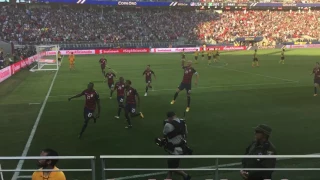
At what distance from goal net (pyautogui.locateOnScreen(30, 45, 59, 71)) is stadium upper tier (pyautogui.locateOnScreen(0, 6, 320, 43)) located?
19.7 meters

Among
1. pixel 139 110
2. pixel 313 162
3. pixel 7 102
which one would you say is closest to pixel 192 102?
pixel 139 110

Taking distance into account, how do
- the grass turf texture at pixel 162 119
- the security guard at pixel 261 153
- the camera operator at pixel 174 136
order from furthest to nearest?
1. the grass turf texture at pixel 162 119
2. the camera operator at pixel 174 136
3. the security guard at pixel 261 153

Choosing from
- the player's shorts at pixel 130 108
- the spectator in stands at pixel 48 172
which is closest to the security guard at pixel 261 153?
the spectator in stands at pixel 48 172

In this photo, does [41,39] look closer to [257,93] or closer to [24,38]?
[24,38]

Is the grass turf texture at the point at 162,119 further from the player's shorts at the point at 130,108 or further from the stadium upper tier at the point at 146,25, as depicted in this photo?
the stadium upper tier at the point at 146,25

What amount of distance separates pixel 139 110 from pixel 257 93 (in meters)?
8.63

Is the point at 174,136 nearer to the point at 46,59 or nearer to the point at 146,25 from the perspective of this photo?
the point at 46,59

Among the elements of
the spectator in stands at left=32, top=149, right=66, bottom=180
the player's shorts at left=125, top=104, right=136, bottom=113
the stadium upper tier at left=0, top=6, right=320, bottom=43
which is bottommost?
the player's shorts at left=125, top=104, right=136, bottom=113

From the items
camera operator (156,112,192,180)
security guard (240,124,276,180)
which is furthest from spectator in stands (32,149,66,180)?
camera operator (156,112,192,180)

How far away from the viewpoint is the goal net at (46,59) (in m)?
38.4

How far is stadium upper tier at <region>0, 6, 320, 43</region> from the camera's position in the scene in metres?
66.0

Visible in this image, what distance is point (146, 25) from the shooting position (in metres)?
78.4

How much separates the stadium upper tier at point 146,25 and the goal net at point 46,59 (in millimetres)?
19696

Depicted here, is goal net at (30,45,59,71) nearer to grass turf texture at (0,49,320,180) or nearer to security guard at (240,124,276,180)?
grass turf texture at (0,49,320,180)
